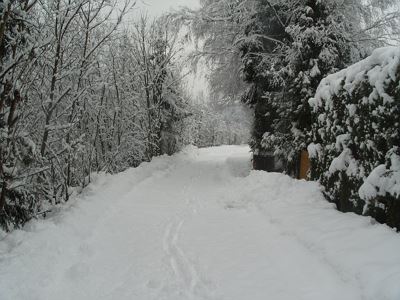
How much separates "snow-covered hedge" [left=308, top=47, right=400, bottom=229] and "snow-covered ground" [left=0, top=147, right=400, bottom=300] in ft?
1.14

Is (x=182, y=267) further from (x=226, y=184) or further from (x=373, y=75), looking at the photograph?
(x=226, y=184)

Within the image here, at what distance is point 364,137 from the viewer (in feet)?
20.1

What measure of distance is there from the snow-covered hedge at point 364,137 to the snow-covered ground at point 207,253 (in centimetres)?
35

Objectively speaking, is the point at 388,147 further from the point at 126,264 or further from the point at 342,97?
the point at 126,264

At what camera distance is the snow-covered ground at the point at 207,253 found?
4.43 meters

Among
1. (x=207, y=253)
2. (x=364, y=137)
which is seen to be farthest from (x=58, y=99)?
(x=364, y=137)

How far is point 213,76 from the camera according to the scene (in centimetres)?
1734

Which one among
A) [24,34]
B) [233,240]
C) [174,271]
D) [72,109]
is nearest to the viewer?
[174,271]

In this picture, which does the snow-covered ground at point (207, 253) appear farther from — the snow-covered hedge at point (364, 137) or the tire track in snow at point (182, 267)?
the snow-covered hedge at point (364, 137)

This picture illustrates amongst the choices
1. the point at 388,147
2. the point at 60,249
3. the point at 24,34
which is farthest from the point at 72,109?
the point at 388,147

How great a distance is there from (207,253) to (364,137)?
2909mm

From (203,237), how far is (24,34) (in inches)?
166

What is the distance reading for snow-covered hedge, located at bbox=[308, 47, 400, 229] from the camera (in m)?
5.23

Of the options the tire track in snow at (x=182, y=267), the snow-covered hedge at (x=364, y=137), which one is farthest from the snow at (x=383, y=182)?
the tire track in snow at (x=182, y=267)
